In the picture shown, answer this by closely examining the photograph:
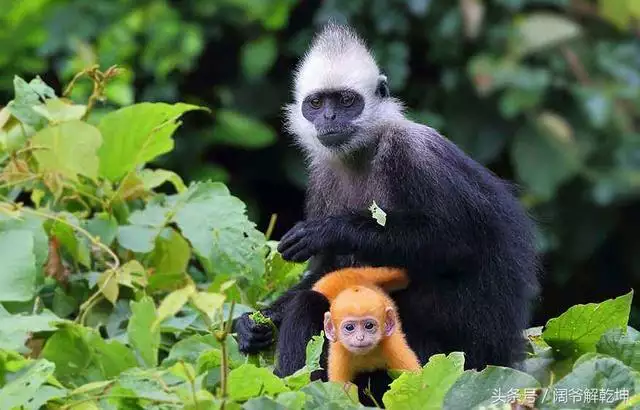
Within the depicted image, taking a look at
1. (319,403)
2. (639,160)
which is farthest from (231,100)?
(319,403)

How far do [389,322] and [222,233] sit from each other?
649 mm

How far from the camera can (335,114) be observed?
15.4 ft

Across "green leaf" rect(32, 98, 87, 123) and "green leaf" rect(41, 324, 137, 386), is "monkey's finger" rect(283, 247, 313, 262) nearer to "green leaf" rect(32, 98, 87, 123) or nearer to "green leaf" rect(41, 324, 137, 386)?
"green leaf" rect(41, 324, 137, 386)

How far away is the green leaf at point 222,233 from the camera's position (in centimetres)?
387

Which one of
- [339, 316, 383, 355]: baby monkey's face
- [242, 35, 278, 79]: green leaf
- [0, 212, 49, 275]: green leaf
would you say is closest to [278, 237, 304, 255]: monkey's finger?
[339, 316, 383, 355]: baby monkey's face

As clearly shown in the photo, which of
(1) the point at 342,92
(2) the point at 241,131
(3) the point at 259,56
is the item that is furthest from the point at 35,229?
(3) the point at 259,56

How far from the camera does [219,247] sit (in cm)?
387

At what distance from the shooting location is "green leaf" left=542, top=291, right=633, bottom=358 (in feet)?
11.2

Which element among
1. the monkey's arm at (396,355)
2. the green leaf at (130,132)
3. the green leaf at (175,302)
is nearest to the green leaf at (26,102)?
the green leaf at (130,132)

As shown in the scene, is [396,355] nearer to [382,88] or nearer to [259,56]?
[382,88]

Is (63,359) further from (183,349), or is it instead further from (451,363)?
(451,363)

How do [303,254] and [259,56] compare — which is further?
[259,56]

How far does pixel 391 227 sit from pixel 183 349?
2.74 ft

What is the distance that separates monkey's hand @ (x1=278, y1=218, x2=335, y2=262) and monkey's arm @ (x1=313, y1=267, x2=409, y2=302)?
0.10 meters
